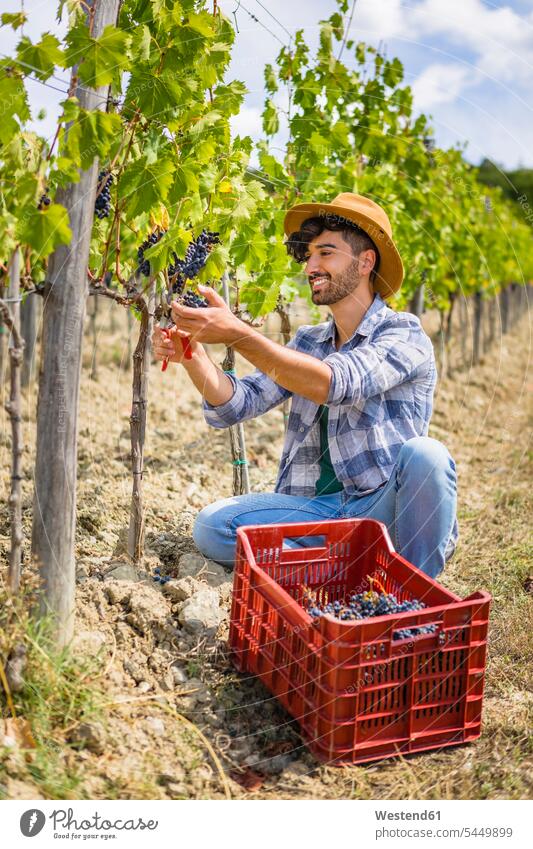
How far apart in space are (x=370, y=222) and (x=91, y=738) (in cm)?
203

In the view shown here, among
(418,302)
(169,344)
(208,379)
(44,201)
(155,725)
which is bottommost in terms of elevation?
(155,725)

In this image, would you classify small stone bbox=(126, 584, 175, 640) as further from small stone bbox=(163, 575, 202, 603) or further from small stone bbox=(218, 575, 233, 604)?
small stone bbox=(218, 575, 233, 604)

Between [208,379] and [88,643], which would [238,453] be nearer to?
[208,379]

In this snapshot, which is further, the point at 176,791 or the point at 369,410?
the point at 369,410

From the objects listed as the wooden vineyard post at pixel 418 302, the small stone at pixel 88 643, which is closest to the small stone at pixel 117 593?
the small stone at pixel 88 643

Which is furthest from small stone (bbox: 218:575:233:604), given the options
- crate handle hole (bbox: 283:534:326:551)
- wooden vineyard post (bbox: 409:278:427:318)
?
wooden vineyard post (bbox: 409:278:427:318)

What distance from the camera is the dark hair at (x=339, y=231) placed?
3.22 m

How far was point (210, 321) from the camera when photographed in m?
2.45

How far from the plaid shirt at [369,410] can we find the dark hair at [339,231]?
0.69 feet

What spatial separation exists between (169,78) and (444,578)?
238 centimetres

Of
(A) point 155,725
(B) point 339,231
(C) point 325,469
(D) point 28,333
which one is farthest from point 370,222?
(D) point 28,333

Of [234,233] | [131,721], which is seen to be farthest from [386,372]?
[131,721]
